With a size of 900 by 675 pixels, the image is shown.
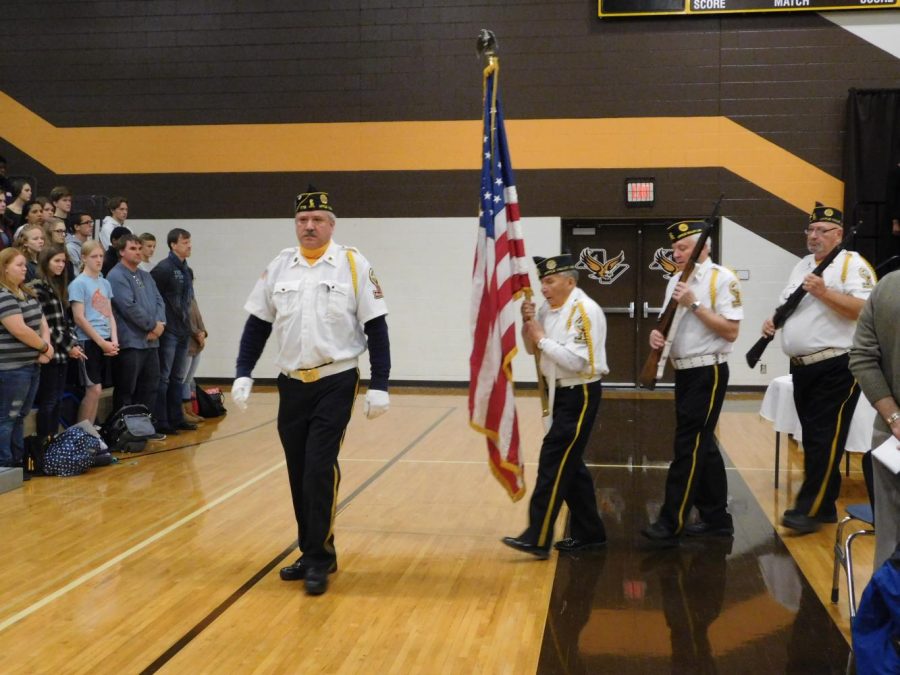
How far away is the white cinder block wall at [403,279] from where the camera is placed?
12227 millimetres

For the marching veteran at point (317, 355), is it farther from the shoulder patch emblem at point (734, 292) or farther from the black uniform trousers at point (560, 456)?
the shoulder patch emblem at point (734, 292)

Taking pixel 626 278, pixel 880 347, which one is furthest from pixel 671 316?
pixel 626 278

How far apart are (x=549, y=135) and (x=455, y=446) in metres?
5.45

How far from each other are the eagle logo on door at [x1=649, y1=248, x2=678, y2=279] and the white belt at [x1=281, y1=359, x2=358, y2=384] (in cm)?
836

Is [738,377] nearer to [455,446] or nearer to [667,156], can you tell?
[667,156]

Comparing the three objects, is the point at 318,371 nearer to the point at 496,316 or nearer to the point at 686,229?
the point at 496,316

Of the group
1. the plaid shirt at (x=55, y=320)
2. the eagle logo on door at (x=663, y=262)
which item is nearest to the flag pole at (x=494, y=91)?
the plaid shirt at (x=55, y=320)

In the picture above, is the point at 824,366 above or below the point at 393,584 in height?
above

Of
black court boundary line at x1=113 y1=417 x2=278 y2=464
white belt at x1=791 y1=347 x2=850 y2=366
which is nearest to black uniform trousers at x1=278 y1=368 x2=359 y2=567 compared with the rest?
white belt at x1=791 y1=347 x2=850 y2=366

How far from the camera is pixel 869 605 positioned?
2850 mm

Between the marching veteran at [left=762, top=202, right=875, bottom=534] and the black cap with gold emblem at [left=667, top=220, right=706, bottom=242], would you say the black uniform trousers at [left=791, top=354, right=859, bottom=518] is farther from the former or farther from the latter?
the black cap with gold emblem at [left=667, top=220, right=706, bottom=242]

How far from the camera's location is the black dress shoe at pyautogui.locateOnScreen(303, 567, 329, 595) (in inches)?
166

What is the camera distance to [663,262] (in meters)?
12.0

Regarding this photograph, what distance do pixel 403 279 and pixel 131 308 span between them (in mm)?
5094
